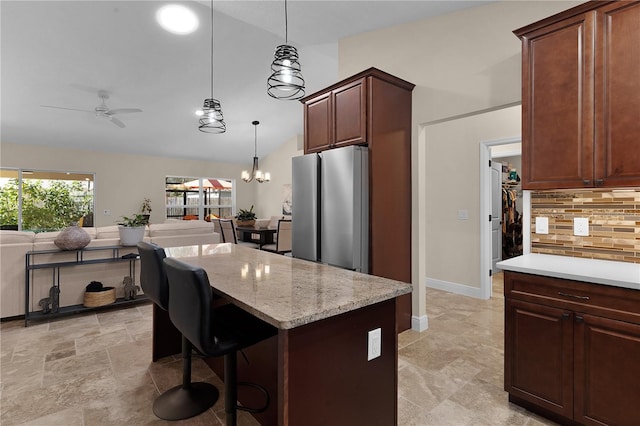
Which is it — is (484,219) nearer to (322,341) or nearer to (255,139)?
(322,341)

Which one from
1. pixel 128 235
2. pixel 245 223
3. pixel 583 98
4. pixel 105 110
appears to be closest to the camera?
pixel 583 98

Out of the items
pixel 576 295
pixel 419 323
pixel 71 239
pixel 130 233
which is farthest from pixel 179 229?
pixel 576 295

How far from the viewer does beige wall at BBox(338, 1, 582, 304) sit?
2588 millimetres

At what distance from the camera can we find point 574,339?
66.1 inches

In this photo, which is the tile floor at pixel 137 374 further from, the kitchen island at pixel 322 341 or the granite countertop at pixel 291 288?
the granite countertop at pixel 291 288

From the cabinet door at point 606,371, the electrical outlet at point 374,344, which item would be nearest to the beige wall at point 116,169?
the electrical outlet at point 374,344

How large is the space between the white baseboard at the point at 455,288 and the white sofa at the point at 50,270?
3606 mm

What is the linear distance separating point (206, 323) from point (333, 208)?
1.81 meters

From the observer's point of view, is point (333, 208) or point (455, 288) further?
point (455, 288)

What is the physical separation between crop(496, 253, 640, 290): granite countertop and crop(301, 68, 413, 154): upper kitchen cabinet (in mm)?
1551

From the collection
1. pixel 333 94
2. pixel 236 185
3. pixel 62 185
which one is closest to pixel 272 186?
pixel 236 185

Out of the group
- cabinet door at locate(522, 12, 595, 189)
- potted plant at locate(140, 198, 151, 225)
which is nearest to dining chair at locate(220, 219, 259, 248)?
potted plant at locate(140, 198, 151, 225)

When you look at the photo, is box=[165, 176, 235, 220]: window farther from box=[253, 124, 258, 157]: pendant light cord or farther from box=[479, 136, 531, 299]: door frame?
box=[479, 136, 531, 299]: door frame

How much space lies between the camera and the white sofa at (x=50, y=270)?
3287mm
